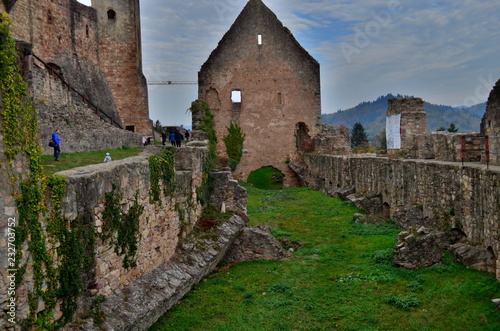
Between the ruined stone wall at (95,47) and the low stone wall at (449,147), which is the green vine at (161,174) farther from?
the ruined stone wall at (95,47)

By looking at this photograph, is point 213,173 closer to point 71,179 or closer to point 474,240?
point 474,240

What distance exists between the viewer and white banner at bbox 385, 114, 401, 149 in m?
22.1

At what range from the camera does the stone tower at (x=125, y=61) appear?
34.6 meters

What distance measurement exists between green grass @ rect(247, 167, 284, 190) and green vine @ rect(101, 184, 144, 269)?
79.8ft

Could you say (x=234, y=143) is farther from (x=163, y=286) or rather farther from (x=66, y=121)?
(x=163, y=286)

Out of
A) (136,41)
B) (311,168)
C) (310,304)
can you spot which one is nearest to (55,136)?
(310,304)

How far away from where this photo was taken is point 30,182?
5203 millimetres

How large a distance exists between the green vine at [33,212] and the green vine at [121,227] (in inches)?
39.7

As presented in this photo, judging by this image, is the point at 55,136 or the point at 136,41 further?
the point at 136,41

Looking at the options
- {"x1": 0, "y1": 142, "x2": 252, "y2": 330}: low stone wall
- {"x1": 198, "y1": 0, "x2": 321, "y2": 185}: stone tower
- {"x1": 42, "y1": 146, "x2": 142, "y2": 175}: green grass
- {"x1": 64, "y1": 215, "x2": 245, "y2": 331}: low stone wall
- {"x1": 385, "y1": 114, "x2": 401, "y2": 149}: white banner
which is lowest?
{"x1": 64, "y1": 215, "x2": 245, "y2": 331}: low stone wall

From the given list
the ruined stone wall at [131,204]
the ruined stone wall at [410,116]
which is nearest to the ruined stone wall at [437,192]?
the ruined stone wall at [410,116]

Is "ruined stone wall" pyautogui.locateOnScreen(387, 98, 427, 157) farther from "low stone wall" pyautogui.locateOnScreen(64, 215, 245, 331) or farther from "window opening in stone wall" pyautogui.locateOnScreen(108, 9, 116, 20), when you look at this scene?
"window opening in stone wall" pyautogui.locateOnScreen(108, 9, 116, 20)

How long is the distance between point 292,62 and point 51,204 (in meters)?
27.8

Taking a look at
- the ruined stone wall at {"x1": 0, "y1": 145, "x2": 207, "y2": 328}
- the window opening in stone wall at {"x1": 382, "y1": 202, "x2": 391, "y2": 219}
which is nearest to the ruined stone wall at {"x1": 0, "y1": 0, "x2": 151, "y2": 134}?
the ruined stone wall at {"x1": 0, "y1": 145, "x2": 207, "y2": 328}
